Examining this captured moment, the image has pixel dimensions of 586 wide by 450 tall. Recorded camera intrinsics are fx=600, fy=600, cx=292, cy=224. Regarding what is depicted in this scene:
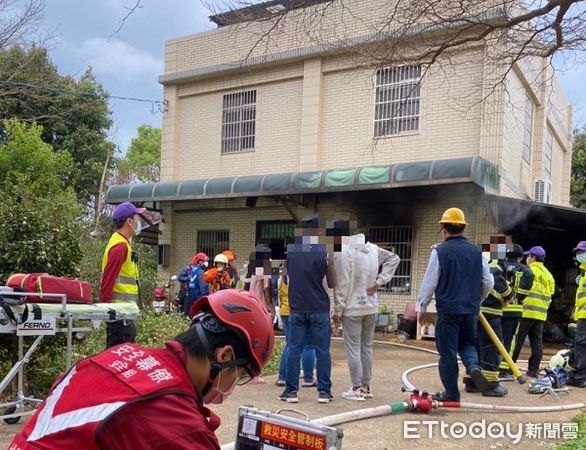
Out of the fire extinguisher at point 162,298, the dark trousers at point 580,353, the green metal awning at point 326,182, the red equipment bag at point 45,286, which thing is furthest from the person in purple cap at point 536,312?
the fire extinguisher at point 162,298

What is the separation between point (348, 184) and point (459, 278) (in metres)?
6.89

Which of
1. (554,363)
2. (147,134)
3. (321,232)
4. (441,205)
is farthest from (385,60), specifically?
Result: (147,134)

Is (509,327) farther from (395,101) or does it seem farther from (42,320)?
(395,101)

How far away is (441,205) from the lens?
13375 mm

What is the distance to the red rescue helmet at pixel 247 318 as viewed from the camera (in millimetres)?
1846

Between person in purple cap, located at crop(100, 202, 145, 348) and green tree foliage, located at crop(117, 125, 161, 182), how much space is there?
25.0 meters

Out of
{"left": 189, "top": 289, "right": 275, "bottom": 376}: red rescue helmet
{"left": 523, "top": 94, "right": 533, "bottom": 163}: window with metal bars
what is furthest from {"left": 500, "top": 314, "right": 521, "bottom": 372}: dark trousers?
{"left": 523, "top": 94, "right": 533, "bottom": 163}: window with metal bars

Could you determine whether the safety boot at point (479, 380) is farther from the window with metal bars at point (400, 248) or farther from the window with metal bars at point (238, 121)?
the window with metal bars at point (238, 121)

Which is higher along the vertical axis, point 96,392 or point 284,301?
point 96,392

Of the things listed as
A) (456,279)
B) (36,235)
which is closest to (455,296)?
(456,279)

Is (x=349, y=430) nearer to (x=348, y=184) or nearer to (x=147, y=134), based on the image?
(x=348, y=184)

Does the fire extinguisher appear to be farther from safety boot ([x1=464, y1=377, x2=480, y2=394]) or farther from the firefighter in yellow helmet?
the firefighter in yellow helmet

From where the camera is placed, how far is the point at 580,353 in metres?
7.52

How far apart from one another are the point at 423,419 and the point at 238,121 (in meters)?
12.5
